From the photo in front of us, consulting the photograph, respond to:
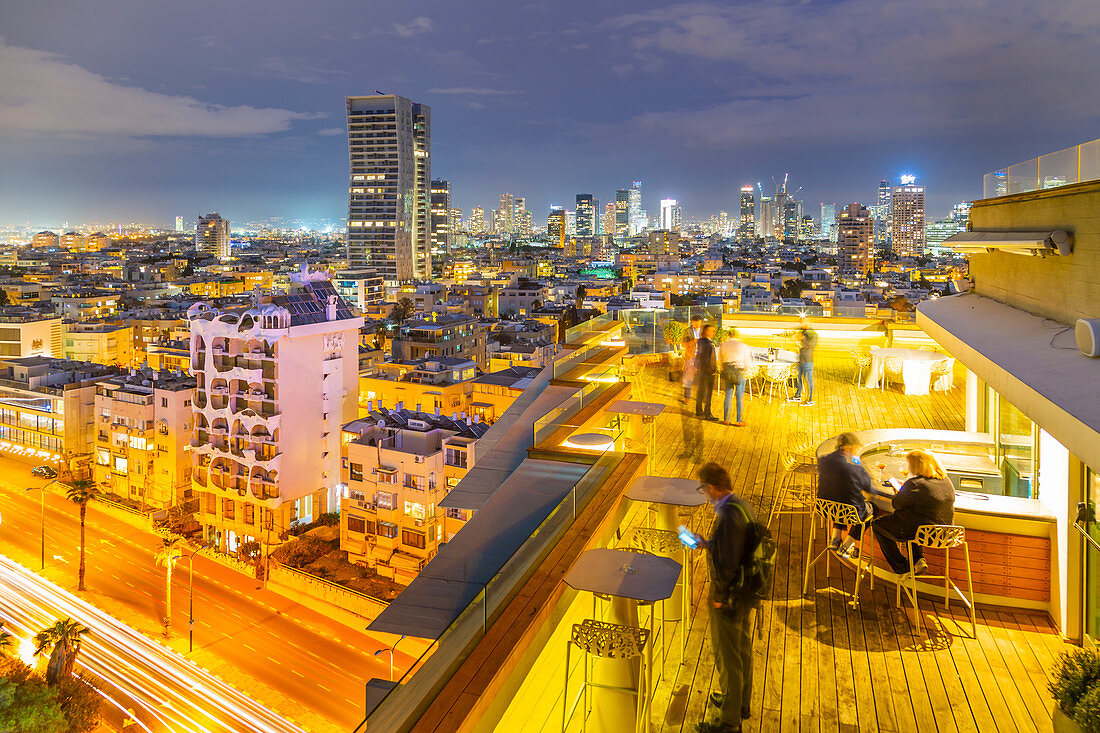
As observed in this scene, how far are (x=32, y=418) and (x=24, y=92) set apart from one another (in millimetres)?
84878

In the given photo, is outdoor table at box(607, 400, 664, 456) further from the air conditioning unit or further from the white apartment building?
the white apartment building

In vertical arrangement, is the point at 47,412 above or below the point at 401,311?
below

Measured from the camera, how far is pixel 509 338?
148ft

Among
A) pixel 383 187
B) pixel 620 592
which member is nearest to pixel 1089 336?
pixel 620 592

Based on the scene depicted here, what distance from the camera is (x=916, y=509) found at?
3.75 m

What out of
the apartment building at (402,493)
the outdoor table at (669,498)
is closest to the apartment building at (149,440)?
the apartment building at (402,493)

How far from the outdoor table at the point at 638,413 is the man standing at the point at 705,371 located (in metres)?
1.90

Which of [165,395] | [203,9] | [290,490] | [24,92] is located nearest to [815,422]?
[290,490]

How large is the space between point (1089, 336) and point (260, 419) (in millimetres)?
24336

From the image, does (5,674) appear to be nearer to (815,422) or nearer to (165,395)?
(165,395)

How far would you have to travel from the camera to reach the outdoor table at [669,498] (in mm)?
3623

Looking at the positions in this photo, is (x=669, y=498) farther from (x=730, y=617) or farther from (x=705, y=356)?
(x=705, y=356)

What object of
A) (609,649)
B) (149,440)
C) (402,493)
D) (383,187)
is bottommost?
(402,493)

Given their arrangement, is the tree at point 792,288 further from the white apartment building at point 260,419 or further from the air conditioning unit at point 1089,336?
Result: the air conditioning unit at point 1089,336
